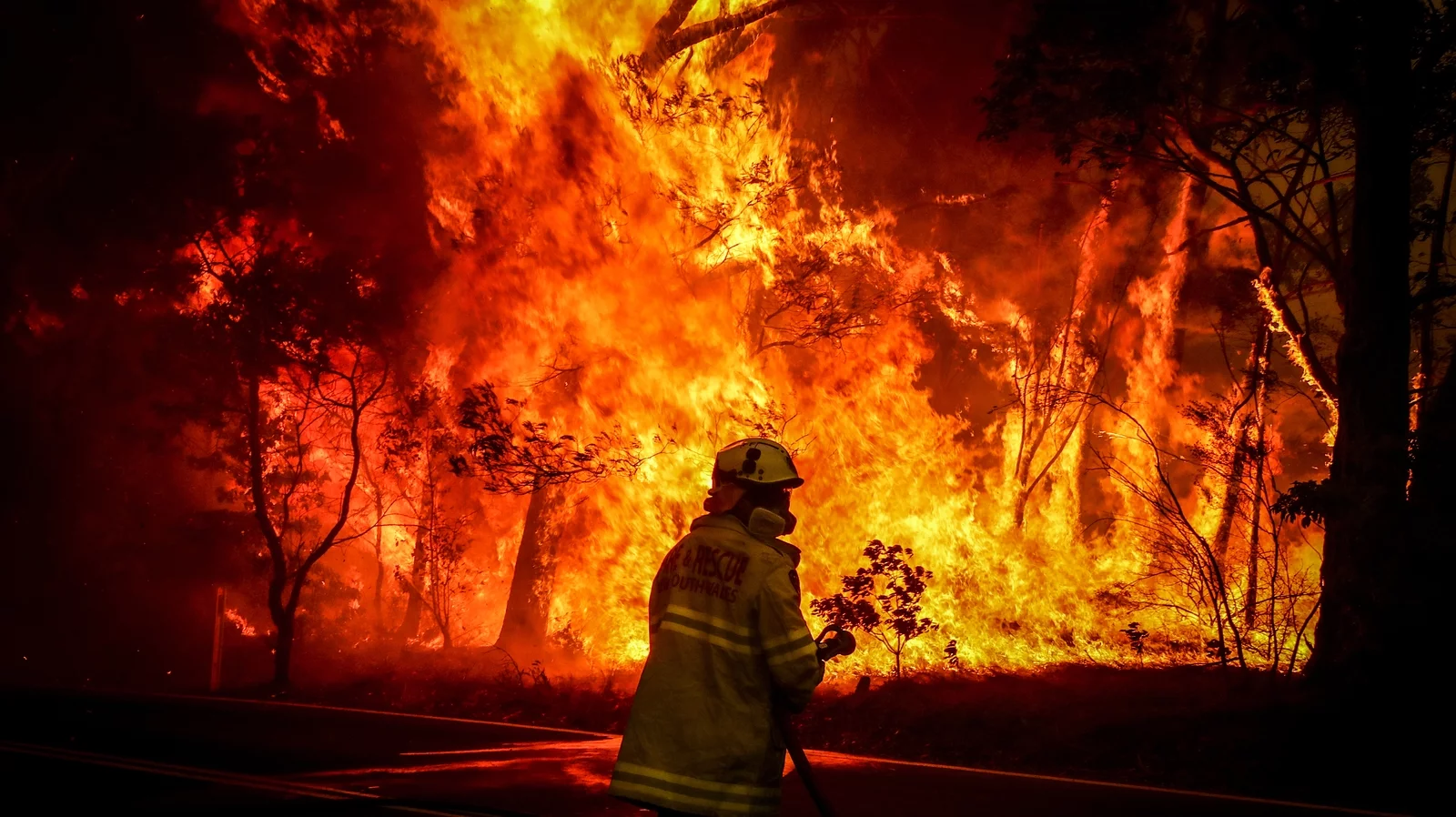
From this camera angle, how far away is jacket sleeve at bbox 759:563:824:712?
10.7ft

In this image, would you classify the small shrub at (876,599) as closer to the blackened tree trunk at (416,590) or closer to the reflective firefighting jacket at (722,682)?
the reflective firefighting jacket at (722,682)

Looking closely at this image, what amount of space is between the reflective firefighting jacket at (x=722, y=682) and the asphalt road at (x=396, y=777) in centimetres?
242

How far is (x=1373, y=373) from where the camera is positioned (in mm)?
8867

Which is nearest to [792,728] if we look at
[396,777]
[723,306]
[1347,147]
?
[396,777]

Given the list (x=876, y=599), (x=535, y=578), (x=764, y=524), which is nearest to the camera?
(x=764, y=524)

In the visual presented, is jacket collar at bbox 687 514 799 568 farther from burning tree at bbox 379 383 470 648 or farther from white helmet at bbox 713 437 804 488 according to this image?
burning tree at bbox 379 383 470 648

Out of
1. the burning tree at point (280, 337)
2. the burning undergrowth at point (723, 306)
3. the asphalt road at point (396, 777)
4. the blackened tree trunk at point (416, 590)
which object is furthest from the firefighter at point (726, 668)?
the blackened tree trunk at point (416, 590)

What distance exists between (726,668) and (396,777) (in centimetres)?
402

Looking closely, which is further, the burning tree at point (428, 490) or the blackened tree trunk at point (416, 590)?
the blackened tree trunk at point (416, 590)

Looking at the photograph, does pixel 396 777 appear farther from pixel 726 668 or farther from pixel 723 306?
pixel 723 306

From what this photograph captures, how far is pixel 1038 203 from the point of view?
57.1 ft

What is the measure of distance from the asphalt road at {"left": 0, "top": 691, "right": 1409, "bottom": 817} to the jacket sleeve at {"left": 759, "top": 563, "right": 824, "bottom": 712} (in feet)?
8.14

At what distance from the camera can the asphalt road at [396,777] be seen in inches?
223

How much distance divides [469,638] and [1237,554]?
1684 cm
